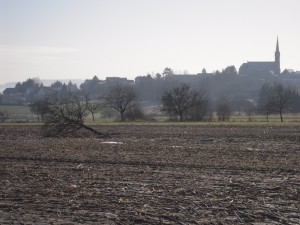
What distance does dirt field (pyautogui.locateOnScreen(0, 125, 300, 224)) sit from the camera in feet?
31.8

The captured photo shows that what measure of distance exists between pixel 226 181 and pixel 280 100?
6381cm

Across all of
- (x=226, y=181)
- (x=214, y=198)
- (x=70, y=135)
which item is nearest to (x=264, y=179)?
(x=226, y=181)

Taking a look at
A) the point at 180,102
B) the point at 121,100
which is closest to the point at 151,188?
the point at 180,102

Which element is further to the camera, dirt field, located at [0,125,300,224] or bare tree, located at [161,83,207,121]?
bare tree, located at [161,83,207,121]

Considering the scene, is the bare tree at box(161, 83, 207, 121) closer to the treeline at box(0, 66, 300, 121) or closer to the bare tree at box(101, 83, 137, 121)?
the treeline at box(0, 66, 300, 121)

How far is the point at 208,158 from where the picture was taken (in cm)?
1952

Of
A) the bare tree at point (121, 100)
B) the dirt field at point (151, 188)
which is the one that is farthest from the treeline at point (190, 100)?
the dirt field at point (151, 188)

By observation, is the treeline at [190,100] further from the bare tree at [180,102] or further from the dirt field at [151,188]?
the dirt field at [151,188]

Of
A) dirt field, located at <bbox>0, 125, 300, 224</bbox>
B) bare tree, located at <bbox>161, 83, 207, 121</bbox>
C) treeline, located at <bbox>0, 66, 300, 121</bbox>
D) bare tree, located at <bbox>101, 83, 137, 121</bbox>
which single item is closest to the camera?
dirt field, located at <bbox>0, 125, 300, 224</bbox>

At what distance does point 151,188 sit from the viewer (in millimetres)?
12664

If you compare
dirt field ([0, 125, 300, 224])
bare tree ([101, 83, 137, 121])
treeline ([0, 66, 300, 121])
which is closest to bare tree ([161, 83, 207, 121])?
treeline ([0, 66, 300, 121])

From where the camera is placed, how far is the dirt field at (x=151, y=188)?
31.8 feet

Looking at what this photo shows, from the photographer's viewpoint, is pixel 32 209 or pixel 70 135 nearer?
pixel 32 209

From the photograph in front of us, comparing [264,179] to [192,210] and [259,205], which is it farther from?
[192,210]
